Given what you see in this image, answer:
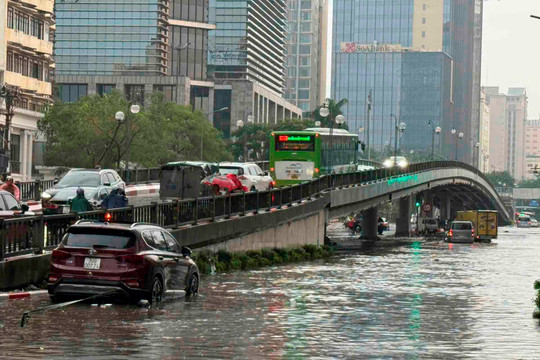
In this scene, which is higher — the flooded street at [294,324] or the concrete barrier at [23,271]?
the concrete barrier at [23,271]

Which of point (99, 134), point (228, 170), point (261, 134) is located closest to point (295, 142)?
point (228, 170)

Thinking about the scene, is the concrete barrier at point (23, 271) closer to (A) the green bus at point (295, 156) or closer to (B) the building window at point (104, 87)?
(A) the green bus at point (295, 156)

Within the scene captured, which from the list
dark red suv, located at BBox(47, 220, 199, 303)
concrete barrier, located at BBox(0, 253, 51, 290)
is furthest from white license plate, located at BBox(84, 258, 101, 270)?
concrete barrier, located at BBox(0, 253, 51, 290)

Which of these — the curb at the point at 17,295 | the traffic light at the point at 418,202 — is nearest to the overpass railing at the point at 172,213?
the curb at the point at 17,295

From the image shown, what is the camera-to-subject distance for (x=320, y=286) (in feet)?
113

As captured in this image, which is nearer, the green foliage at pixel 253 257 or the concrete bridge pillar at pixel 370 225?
the green foliage at pixel 253 257

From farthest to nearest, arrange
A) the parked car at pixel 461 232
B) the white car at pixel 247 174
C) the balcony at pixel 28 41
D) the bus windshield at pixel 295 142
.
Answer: the parked car at pixel 461 232 < the balcony at pixel 28 41 < the bus windshield at pixel 295 142 < the white car at pixel 247 174

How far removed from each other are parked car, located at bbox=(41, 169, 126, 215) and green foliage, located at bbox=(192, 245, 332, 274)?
4.34 meters

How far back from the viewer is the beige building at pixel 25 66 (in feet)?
300

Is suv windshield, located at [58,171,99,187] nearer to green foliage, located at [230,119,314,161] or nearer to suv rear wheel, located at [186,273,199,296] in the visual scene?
suv rear wheel, located at [186,273,199,296]

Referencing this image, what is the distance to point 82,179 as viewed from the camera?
147ft

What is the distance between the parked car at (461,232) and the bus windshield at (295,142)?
2612 centimetres

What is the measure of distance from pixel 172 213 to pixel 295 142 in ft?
107

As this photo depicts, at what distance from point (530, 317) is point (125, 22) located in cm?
17390
